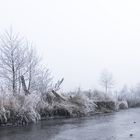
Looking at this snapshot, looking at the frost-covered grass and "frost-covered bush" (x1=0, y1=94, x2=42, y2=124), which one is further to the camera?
the frost-covered grass

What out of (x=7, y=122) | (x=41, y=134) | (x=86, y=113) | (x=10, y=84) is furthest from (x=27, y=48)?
(x=41, y=134)

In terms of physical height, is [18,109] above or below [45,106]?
below

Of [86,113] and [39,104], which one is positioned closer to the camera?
[39,104]

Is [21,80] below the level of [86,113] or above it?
above

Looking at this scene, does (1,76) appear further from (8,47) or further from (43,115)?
(43,115)

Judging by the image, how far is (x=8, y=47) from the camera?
3103 centimetres

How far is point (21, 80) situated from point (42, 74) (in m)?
6.26

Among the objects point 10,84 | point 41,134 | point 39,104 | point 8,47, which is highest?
point 8,47

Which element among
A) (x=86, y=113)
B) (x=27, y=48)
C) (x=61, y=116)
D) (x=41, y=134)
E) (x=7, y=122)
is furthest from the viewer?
(x=27, y=48)

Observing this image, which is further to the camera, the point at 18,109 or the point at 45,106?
the point at 45,106

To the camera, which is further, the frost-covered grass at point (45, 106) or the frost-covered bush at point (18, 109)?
the frost-covered grass at point (45, 106)

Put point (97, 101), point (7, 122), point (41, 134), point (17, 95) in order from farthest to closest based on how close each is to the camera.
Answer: point (97, 101)
point (17, 95)
point (7, 122)
point (41, 134)

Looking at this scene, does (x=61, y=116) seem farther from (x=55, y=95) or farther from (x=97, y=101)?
(x=97, y=101)

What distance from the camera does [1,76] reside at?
30.3m
